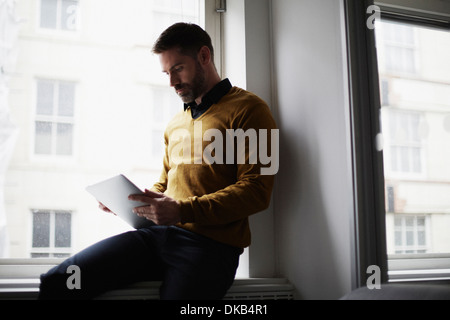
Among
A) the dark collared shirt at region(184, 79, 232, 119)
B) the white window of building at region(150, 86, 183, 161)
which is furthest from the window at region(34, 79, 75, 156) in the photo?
the dark collared shirt at region(184, 79, 232, 119)

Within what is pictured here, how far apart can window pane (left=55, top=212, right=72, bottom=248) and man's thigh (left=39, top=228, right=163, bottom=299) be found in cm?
38

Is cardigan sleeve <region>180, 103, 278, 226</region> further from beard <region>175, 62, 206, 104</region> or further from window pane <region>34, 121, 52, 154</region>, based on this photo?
window pane <region>34, 121, 52, 154</region>

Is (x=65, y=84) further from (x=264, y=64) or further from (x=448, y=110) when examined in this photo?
(x=448, y=110)

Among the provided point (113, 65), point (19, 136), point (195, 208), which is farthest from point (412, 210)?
point (19, 136)

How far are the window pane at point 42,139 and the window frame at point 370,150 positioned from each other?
1.21 m

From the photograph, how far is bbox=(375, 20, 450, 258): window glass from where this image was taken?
1.27m

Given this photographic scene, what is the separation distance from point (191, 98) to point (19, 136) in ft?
2.42

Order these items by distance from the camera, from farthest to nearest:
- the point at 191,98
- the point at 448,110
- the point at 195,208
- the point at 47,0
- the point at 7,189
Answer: the point at 47,0, the point at 7,189, the point at 191,98, the point at 195,208, the point at 448,110

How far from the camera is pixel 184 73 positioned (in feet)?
5.36

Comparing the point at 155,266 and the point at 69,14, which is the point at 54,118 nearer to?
the point at 69,14

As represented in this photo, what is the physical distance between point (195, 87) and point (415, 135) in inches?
30.3

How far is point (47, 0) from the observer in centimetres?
191

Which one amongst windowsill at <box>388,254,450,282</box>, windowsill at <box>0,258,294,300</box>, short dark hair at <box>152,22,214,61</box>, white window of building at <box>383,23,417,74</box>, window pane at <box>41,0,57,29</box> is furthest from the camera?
window pane at <box>41,0,57,29</box>

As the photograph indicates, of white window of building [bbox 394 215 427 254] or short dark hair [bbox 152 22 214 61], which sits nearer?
white window of building [bbox 394 215 427 254]
